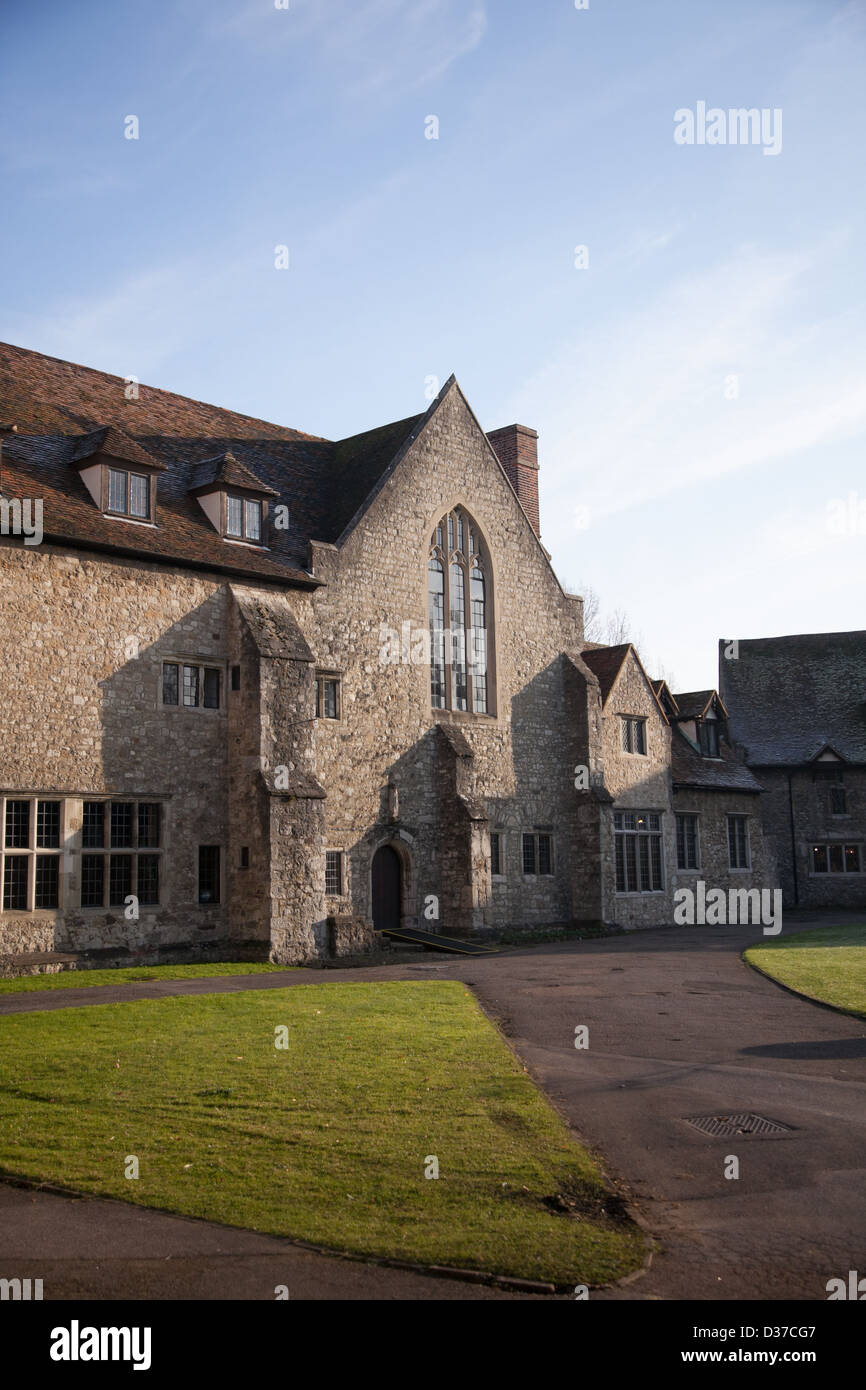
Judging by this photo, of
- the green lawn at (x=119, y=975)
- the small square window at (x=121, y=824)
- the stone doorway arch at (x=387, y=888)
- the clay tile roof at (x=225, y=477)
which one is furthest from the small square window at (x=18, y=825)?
the stone doorway arch at (x=387, y=888)

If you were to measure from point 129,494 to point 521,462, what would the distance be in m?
16.0

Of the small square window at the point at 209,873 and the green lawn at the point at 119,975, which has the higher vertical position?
the small square window at the point at 209,873

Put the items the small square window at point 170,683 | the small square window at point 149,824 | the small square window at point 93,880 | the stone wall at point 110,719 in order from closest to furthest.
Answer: the stone wall at point 110,719, the small square window at point 93,880, the small square window at point 149,824, the small square window at point 170,683

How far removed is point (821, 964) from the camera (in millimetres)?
21750

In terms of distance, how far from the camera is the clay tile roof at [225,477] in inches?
1024

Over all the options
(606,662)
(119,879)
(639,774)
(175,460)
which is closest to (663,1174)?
(119,879)

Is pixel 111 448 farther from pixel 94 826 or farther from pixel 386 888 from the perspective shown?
pixel 386 888

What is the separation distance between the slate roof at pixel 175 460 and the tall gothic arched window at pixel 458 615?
283 cm

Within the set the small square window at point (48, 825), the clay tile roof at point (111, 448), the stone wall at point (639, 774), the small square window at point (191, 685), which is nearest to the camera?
the small square window at point (48, 825)

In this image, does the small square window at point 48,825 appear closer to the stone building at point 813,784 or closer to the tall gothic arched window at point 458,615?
the tall gothic arched window at point 458,615

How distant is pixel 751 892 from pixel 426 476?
67.1 ft

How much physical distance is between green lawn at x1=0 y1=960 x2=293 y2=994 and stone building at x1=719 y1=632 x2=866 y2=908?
2760cm
